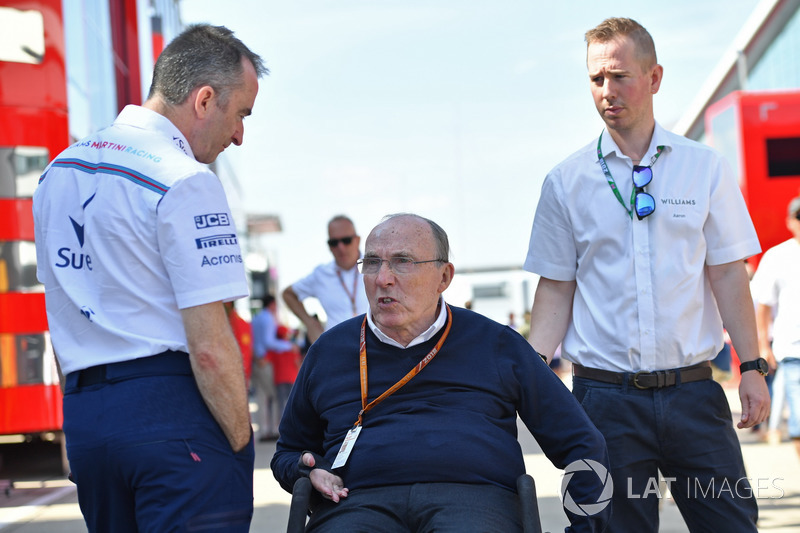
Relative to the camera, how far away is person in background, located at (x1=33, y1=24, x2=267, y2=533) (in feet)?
7.97

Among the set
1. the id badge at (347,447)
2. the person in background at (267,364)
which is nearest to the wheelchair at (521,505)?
the id badge at (347,447)

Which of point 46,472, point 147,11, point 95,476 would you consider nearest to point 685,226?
point 95,476

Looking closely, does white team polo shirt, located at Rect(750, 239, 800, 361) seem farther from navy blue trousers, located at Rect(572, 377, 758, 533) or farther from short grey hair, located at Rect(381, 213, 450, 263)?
short grey hair, located at Rect(381, 213, 450, 263)

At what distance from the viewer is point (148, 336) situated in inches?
97.4

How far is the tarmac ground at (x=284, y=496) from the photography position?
6043mm

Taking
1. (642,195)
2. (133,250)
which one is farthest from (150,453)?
(642,195)

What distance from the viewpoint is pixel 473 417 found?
3.19 metres

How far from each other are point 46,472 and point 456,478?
7505 millimetres

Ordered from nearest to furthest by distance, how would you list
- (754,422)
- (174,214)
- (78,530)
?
(174,214) < (754,422) < (78,530)

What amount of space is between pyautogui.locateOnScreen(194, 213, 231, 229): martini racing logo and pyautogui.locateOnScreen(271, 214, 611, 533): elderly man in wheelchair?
3.03ft

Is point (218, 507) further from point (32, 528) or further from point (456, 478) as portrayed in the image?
point (32, 528)

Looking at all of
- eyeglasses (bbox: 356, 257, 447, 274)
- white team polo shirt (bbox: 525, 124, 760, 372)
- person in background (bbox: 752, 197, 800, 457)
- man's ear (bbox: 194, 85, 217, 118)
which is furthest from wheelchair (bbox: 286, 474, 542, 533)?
person in background (bbox: 752, 197, 800, 457)

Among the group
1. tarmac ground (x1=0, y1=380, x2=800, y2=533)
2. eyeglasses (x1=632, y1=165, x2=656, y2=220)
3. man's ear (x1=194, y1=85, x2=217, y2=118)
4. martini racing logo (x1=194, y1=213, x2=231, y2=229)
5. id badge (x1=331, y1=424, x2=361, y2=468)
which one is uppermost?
man's ear (x1=194, y1=85, x2=217, y2=118)

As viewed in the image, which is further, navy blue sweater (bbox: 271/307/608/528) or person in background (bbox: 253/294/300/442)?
person in background (bbox: 253/294/300/442)
